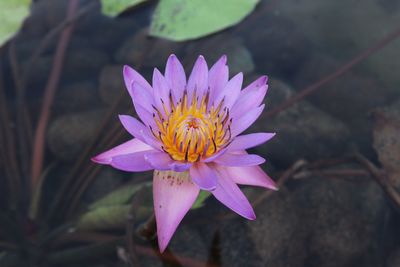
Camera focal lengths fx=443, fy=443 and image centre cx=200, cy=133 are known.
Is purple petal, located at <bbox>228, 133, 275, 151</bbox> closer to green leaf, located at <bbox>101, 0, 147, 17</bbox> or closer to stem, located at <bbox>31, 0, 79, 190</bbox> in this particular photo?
green leaf, located at <bbox>101, 0, 147, 17</bbox>

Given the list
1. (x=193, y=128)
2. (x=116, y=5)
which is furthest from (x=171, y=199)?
(x=116, y=5)

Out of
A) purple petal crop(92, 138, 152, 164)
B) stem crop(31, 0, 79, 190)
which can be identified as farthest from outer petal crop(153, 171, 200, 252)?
stem crop(31, 0, 79, 190)

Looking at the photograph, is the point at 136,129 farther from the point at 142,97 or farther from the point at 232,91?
the point at 232,91

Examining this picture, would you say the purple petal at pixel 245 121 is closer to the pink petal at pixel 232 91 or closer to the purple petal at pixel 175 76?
the pink petal at pixel 232 91

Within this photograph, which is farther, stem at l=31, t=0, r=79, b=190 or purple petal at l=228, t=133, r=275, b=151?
stem at l=31, t=0, r=79, b=190

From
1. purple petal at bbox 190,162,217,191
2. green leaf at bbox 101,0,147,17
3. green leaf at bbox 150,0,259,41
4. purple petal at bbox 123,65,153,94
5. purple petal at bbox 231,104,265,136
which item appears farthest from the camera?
green leaf at bbox 101,0,147,17

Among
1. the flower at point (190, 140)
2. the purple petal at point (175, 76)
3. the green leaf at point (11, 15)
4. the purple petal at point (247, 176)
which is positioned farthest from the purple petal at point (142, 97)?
the green leaf at point (11, 15)
